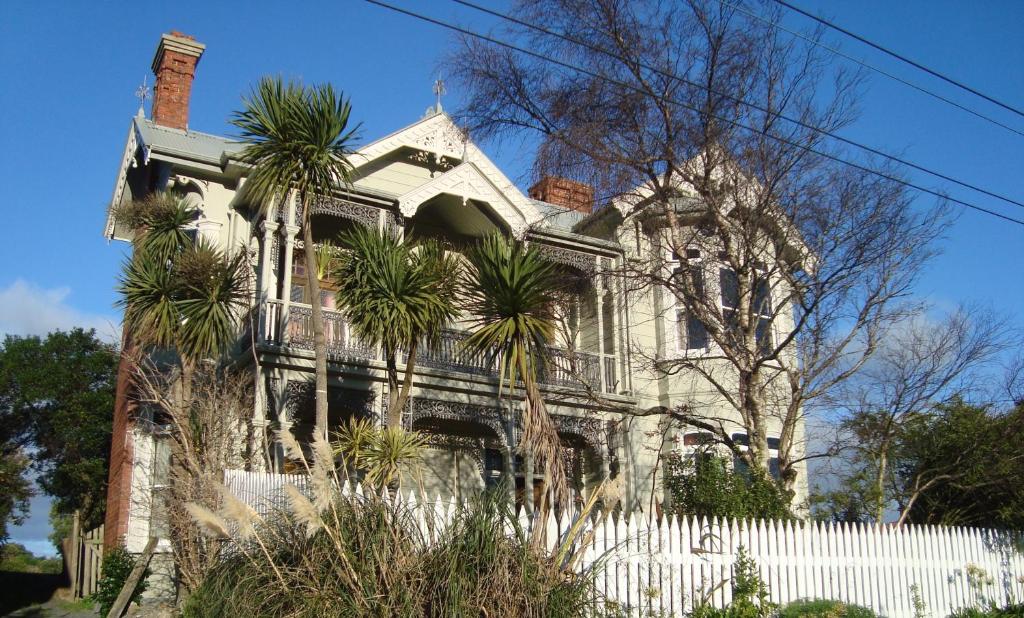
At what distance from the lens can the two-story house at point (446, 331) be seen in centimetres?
1611

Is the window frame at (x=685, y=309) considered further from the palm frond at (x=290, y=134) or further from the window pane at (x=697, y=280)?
the palm frond at (x=290, y=134)

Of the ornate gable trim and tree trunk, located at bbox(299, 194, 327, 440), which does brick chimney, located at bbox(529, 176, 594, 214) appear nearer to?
the ornate gable trim

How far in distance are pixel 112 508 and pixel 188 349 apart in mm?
5579

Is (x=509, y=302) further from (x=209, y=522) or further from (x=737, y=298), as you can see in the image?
(x=209, y=522)

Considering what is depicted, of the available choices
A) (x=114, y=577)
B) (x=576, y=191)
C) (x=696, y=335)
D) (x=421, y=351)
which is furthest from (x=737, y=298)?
(x=114, y=577)

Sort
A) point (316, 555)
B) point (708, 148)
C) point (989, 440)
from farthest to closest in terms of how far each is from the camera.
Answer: point (989, 440)
point (708, 148)
point (316, 555)

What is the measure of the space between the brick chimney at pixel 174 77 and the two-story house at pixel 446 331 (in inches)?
1.2

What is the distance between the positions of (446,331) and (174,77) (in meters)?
8.63

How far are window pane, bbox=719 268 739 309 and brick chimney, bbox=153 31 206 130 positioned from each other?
37.9 ft

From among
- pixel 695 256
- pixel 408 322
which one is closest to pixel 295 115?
pixel 408 322

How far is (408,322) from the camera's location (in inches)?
539

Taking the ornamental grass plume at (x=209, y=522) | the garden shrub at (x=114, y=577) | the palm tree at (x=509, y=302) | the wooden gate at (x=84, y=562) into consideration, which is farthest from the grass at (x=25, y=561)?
the ornamental grass plume at (x=209, y=522)

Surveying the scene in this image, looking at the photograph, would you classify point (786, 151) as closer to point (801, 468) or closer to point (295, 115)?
point (295, 115)

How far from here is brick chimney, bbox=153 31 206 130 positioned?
66.5 ft
